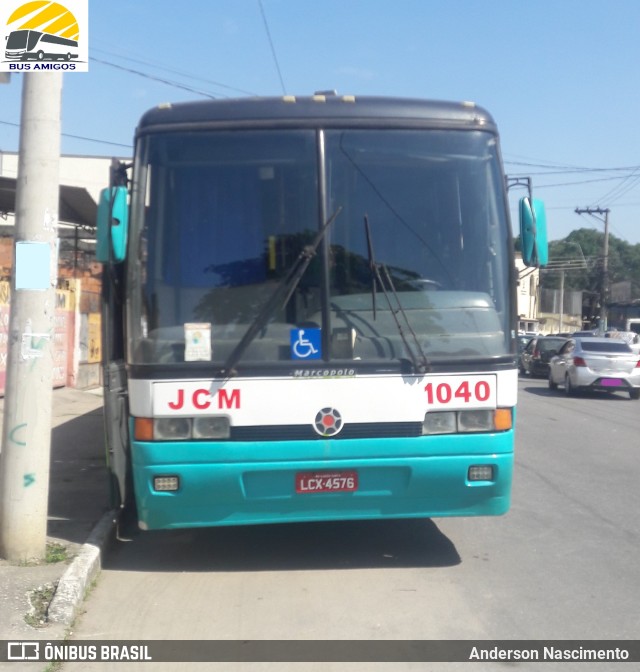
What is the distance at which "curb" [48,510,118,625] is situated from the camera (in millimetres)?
5512

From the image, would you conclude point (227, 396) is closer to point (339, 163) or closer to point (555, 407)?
point (339, 163)

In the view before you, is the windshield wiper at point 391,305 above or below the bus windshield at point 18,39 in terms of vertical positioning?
below

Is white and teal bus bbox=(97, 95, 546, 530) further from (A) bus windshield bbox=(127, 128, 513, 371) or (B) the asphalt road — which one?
(B) the asphalt road

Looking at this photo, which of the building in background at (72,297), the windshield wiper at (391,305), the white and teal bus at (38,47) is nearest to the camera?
the windshield wiper at (391,305)

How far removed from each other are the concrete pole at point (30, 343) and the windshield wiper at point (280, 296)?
4.48 ft

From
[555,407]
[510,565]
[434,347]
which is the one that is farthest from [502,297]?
[555,407]

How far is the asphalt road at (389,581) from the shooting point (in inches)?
215

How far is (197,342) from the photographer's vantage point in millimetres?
6238

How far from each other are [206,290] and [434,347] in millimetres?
1586

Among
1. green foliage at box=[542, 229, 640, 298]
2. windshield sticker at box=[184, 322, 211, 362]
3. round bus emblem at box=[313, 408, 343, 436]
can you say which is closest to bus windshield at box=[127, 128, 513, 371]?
windshield sticker at box=[184, 322, 211, 362]

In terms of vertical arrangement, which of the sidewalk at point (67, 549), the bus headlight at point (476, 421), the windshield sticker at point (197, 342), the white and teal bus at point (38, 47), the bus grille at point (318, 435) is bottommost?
the sidewalk at point (67, 549)

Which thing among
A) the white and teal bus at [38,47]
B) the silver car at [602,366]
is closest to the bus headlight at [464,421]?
the white and teal bus at [38,47]

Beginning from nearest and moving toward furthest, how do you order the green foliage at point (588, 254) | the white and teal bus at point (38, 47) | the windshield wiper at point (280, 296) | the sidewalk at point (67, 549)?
the sidewalk at point (67, 549) → the windshield wiper at point (280, 296) → the white and teal bus at point (38, 47) → the green foliage at point (588, 254)

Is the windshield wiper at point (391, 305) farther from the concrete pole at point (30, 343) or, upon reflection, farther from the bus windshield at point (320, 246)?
the concrete pole at point (30, 343)
